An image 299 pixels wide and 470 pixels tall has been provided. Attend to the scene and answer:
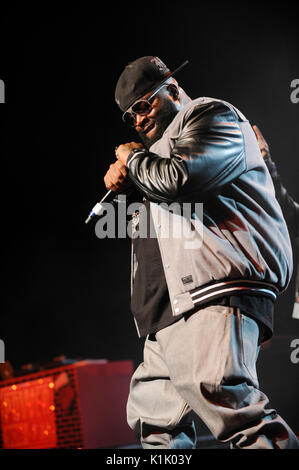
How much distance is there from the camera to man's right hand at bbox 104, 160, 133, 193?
136cm

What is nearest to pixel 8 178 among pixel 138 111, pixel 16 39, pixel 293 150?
pixel 16 39

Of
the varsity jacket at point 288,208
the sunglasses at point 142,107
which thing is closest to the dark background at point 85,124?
the varsity jacket at point 288,208

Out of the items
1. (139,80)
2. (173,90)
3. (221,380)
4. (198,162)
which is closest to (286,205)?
(173,90)

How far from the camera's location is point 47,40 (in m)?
3.40

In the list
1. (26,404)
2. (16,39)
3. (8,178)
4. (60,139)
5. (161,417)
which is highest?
(16,39)

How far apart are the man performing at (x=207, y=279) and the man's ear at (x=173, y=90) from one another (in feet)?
0.41

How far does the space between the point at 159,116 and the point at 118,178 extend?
274mm

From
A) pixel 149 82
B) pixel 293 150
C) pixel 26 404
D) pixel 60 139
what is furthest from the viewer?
pixel 60 139

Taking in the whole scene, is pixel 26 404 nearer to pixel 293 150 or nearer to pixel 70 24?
pixel 293 150

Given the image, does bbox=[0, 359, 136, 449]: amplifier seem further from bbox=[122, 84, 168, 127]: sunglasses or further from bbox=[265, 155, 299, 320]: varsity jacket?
bbox=[122, 84, 168, 127]: sunglasses

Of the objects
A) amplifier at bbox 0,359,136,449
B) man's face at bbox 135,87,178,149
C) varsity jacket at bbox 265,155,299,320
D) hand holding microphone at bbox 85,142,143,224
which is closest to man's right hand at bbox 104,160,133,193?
hand holding microphone at bbox 85,142,143,224

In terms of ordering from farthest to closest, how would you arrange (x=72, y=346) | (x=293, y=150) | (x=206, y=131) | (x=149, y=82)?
(x=72, y=346) → (x=293, y=150) → (x=149, y=82) → (x=206, y=131)

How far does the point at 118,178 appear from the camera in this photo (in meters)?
1.38

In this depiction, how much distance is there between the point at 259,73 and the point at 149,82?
2.00 meters
